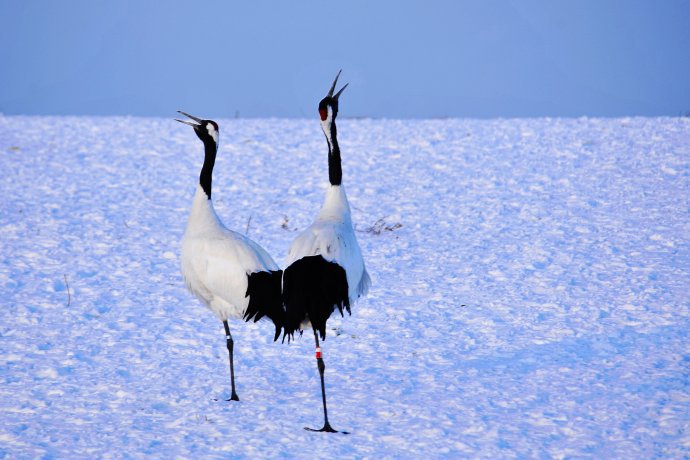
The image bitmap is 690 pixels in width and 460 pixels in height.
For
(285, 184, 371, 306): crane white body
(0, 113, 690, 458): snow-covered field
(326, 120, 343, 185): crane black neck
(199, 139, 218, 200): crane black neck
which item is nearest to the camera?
(0, 113, 690, 458): snow-covered field

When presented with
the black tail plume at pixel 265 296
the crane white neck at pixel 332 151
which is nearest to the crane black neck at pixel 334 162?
the crane white neck at pixel 332 151

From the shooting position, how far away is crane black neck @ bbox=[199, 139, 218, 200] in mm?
7488

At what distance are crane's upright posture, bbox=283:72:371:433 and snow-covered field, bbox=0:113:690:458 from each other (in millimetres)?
724

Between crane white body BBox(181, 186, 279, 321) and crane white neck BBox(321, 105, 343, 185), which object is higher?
crane white neck BBox(321, 105, 343, 185)

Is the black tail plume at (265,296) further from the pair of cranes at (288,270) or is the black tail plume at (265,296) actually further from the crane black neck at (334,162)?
the crane black neck at (334,162)

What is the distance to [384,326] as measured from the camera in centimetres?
866

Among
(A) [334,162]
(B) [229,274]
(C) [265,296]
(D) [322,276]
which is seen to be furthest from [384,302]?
(D) [322,276]

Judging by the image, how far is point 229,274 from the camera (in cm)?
691

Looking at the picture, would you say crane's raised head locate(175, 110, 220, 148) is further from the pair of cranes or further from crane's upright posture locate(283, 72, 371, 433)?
crane's upright posture locate(283, 72, 371, 433)

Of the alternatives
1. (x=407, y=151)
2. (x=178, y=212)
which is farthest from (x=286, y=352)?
(x=407, y=151)

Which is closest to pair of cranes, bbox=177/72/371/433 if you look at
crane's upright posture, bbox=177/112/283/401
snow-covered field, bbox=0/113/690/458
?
crane's upright posture, bbox=177/112/283/401

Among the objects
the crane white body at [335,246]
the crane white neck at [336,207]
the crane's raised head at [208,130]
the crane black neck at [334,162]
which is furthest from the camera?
the crane's raised head at [208,130]

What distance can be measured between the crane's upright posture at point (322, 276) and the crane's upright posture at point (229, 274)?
0.30 m

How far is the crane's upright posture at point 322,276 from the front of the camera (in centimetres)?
626
